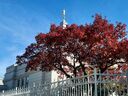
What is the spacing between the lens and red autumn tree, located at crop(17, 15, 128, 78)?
37.2 feet

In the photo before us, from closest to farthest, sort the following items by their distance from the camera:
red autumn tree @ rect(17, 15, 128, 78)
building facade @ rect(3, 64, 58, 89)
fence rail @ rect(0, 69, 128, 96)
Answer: fence rail @ rect(0, 69, 128, 96), red autumn tree @ rect(17, 15, 128, 78), building facade @ rect(3, 64, 58, 89)

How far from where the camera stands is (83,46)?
37.8 feet

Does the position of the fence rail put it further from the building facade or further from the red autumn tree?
the building facade

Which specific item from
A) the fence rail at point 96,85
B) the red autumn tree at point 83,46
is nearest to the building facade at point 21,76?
the red autumn tree at point 83,46

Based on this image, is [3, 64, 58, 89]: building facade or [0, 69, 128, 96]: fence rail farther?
[3, 64, 58, 89]: building facade

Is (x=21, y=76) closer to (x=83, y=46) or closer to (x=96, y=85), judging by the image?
(x=83, y=46)

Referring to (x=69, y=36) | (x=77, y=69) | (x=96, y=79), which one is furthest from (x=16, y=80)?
(x=96, y=79)

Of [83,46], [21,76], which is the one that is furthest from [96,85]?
[21,76]

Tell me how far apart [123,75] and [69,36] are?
3988mm

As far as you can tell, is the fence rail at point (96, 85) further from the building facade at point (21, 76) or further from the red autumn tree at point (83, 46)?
the building facade at point (21, 76)

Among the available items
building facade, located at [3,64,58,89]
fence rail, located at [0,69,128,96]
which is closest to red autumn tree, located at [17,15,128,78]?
fence rail, located at [0,69,128,96]

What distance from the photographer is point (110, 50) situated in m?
11.3

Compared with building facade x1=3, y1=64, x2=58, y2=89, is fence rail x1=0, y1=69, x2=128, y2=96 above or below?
below

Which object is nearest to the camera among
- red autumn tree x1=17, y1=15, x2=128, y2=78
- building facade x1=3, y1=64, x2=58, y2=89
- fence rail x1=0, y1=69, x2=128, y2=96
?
fence rail x1=0, y1=69, x2=128, y2=96
